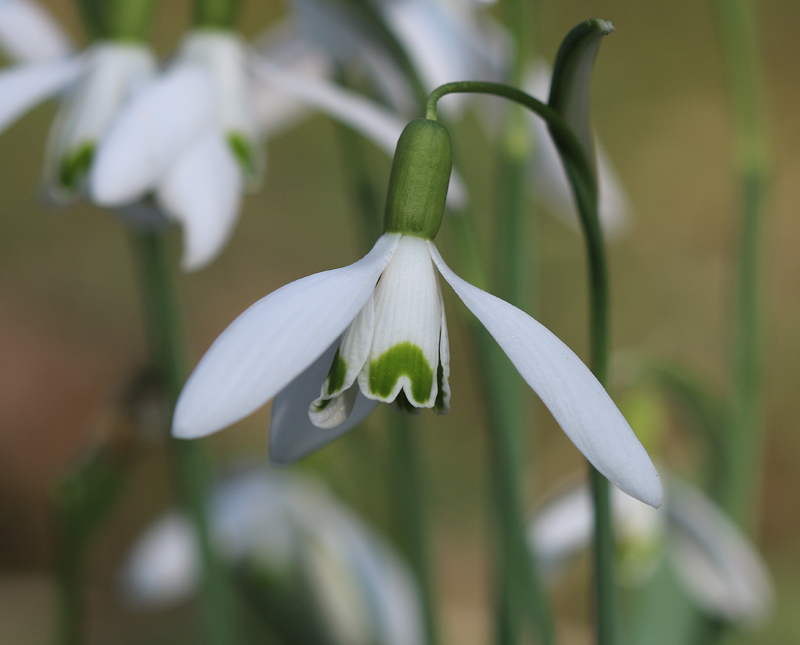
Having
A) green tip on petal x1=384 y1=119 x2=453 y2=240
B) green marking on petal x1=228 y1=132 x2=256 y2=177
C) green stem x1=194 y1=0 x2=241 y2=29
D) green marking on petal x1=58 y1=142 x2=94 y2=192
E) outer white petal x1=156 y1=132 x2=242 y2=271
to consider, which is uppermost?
green stem x1=194 y1=0 x2=241 y2=29

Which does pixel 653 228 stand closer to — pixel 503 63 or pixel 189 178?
pixel 503 63

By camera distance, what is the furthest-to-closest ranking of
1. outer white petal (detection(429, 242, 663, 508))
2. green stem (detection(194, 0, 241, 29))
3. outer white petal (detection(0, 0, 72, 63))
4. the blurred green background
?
the blurred green background, outer white petal (detection(0, 0, 72, 63)), green stem (detection(194, 0, 241, 29)), outer white petal (detection(429, 242, 663, 508))

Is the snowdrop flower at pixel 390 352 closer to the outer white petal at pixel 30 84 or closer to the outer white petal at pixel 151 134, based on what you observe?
the outer white petal at pixel 151 134

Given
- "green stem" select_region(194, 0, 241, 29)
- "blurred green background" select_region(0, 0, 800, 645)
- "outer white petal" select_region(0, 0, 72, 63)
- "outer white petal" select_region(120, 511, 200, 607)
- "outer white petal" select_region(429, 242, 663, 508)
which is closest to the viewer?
"outer white petal" select_region(429, 242, 663, 508)

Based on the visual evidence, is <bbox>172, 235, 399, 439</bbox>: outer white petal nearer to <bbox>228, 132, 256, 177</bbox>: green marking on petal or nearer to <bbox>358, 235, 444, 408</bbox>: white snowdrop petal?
<bbox>358, 235, 444, 408</bbox>: white snowdrop petal

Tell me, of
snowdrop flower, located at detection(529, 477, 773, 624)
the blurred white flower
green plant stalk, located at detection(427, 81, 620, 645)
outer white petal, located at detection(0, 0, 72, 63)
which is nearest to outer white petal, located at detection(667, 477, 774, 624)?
snowdrop flower, located at detection(529, 477, 773, 624)

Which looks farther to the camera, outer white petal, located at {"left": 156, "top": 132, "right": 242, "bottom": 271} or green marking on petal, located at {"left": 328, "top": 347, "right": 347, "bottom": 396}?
outer white petal, located at {"left": 156, "top": 132, "right": 242, "bottom": 271}

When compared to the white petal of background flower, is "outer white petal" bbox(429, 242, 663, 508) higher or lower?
lower
